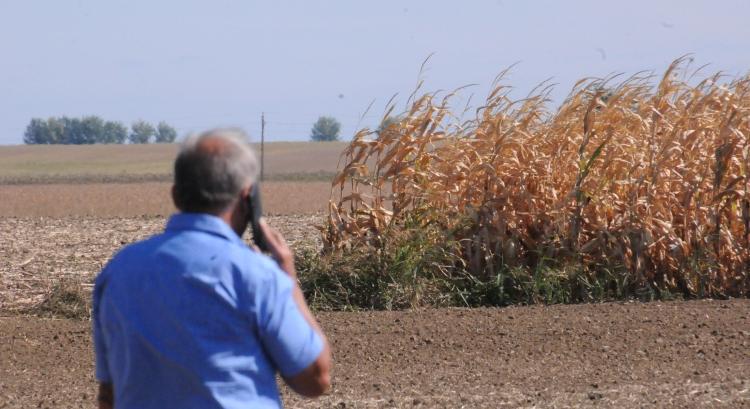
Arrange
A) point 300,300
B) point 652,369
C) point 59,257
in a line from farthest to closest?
point 59,257
point 652,369
point 300,300

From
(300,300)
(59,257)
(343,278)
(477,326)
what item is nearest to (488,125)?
(343,278)

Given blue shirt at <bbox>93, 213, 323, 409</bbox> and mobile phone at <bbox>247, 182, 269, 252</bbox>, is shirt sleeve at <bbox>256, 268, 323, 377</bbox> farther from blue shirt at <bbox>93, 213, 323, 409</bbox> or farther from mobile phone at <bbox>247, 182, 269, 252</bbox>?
mobile phone at <bbox>247, 182, 269, 252</bbox>

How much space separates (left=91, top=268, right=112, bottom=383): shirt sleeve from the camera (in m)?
2.91

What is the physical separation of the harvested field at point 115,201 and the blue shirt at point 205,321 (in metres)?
17.1

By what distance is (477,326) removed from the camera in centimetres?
754

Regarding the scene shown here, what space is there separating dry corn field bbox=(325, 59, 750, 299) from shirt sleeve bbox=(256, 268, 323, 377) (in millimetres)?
6297

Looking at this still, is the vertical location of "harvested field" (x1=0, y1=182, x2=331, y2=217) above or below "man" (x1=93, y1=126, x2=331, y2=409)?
below

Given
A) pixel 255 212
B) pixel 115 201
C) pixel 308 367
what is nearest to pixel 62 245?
pixel 255 212

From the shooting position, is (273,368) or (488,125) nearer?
(273,368)

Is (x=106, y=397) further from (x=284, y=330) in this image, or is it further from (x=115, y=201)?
(x=115, y=201)

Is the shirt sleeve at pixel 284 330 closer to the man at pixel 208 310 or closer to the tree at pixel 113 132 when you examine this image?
the man at pixel 208 310

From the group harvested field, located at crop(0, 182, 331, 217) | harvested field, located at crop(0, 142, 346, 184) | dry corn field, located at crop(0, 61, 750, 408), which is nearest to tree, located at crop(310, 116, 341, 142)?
harvested field, located at crop(0, 142, 346, 184)

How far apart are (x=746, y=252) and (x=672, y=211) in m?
0.66

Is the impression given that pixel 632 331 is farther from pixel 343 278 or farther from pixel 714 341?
pixel 343 278
